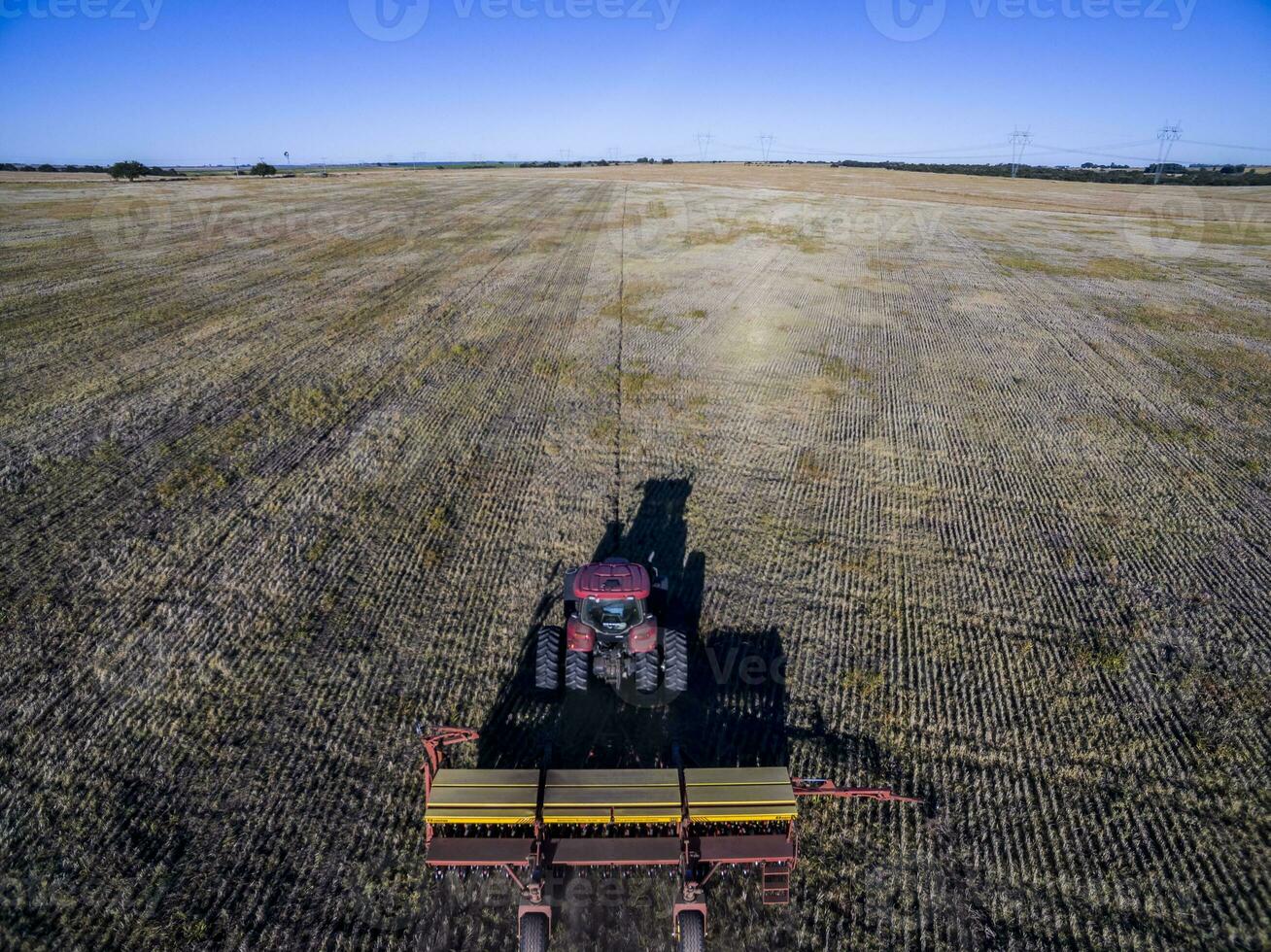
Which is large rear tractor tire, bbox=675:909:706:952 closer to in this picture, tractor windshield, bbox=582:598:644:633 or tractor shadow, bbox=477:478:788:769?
tractor shadow, bbox=477:478:788:769

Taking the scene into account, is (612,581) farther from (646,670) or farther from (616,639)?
(646,670)

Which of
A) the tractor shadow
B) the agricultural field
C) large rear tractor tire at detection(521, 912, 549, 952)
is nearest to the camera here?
large rear tractor tire at detection(521, 912, 549, 952)

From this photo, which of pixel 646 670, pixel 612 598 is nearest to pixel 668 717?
pixel 646 670

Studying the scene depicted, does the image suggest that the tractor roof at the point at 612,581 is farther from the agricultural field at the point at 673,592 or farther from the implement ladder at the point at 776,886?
the implement ladder at the point at 776,886

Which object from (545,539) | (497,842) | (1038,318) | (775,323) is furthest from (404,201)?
(497,842)

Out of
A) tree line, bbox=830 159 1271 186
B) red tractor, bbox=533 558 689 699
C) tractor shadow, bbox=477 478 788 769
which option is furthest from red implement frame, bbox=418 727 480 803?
tree line, bbox=830 159 1271 186

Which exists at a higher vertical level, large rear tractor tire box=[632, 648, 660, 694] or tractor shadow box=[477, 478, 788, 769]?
large rear tractor tire box=[632, 648, 660, 694]
